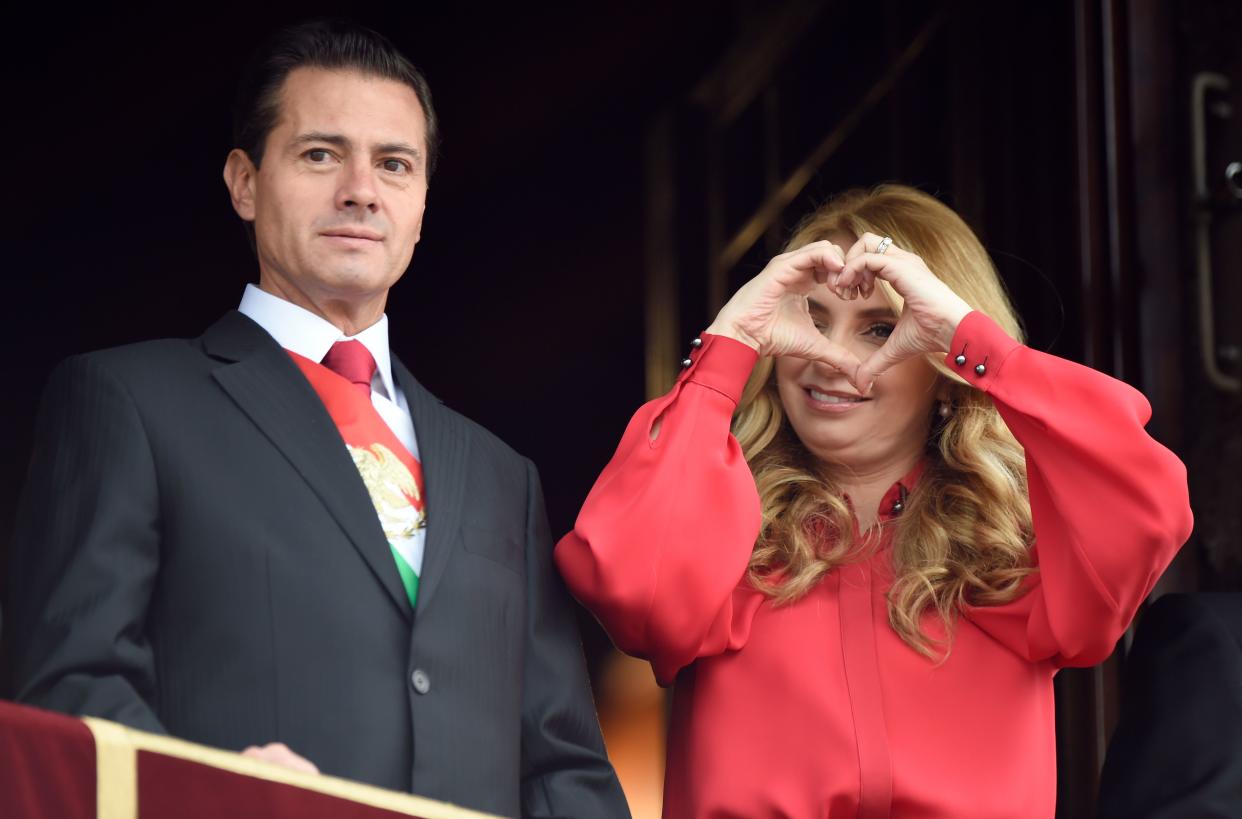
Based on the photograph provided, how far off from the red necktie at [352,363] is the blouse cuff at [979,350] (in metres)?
0.66

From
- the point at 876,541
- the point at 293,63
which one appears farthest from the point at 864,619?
the point at 293,63

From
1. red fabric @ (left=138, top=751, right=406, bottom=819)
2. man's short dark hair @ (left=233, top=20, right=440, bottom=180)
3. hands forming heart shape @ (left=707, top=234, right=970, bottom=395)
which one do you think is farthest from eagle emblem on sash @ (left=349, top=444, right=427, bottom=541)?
red fabric @ (left=138, top=751, right=406, bottom=819)

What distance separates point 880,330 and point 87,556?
1.05 m

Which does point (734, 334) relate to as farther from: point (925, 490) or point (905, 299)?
point (925, 490)

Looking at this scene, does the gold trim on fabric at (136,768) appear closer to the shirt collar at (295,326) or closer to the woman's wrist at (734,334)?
the shirt collar at (295,326)

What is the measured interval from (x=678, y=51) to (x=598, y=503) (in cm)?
268

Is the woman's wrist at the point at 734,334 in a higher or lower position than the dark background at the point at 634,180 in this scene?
lower

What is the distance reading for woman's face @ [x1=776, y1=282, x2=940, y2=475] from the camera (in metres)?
2.24

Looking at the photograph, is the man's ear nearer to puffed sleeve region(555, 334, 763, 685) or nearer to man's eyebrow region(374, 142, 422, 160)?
man's eyebrow region(374, 142, 422, 160)

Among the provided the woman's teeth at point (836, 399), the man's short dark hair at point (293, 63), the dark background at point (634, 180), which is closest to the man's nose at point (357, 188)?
the man's short dark hair at point (293, 63)

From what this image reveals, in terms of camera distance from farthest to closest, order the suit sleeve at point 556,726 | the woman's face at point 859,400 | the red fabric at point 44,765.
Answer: the woman's face at point 859,400
the suit sleeve at point 556,726
the red fabric at point 44,765

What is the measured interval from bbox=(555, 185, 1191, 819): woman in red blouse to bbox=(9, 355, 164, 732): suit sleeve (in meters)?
0.53

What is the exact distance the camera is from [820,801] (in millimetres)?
1998

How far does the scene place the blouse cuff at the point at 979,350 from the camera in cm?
207
